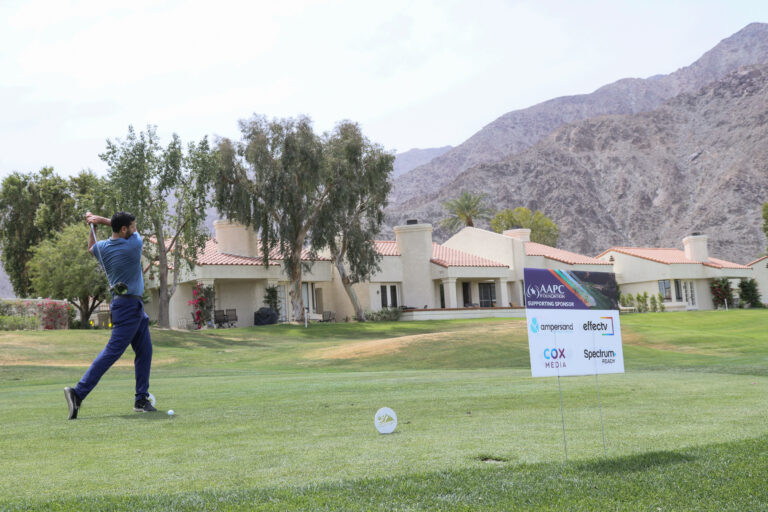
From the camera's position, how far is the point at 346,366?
25.2m

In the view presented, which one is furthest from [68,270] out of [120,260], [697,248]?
[697,248]

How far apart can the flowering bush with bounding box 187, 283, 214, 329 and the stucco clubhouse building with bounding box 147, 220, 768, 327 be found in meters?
0.63

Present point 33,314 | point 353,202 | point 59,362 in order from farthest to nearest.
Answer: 1. point 353,202
2. point 33,314
3. point 59,362

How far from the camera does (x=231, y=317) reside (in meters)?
47.2

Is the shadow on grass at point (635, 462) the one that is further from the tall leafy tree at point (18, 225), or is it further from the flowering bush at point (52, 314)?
the tall leafy tree at point (18, 225)

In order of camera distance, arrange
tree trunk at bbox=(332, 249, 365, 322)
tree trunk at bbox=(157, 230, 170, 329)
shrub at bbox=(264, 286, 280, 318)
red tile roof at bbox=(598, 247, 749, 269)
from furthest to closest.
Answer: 1. red tile roof at bbox=(598, 247, 749, 269)
2. tree trunk at bbox=(332, 249, 365, 322)
3. shrub at bbox=(264, 286, 280, 318)
4. tree trunk at bbox=(157, 230, 170, 329)

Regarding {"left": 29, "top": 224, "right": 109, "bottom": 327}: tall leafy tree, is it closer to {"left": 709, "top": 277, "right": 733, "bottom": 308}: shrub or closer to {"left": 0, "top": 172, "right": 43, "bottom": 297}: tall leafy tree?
{"left": 0, "top": 172, "right": 43, "bottom": 297}: tall leafy tree

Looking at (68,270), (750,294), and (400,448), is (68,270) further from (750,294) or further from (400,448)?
(750,294)

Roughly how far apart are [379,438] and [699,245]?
212 ft

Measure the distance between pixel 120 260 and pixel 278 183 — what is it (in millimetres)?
36884

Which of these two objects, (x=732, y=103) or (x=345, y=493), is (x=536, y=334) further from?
(x=732, y=103)

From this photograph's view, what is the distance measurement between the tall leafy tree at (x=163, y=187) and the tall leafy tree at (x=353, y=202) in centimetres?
Answer: 825

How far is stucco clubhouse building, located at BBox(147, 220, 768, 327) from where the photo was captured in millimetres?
48625

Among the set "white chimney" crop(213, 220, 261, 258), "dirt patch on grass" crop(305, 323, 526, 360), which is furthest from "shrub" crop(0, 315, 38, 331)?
"dirt patch on grass" crop(305, 323, 526, 360)
